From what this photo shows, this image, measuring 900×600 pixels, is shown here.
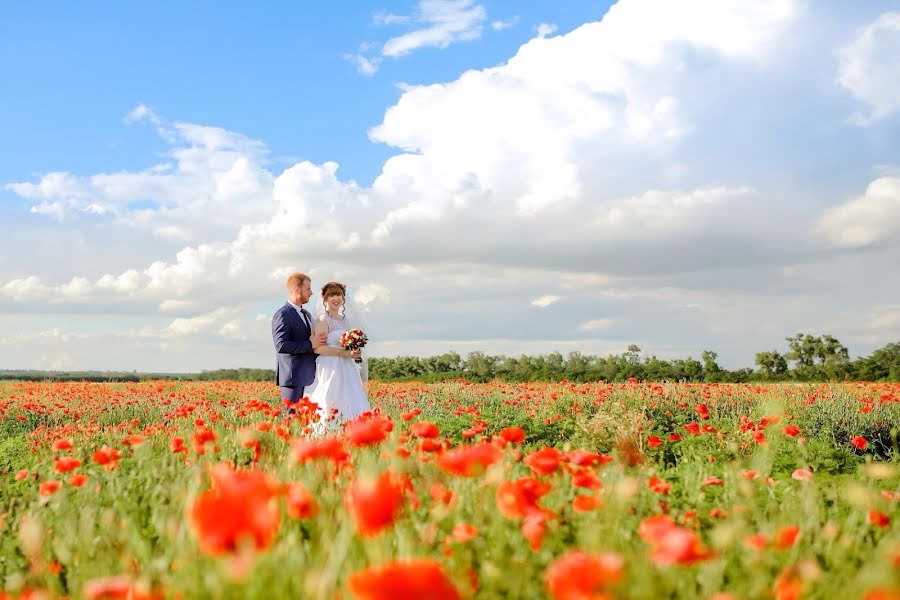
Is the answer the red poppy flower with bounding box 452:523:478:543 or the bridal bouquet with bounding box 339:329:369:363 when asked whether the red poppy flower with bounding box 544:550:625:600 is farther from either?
the bridal bouquet with bounding box 339:329:369:363

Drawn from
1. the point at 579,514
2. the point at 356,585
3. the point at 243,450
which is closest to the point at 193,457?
the point at 243,450

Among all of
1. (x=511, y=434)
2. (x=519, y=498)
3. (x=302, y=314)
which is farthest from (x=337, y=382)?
(x=519, y=498)

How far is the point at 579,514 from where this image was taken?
148 inches

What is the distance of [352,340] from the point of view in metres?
9.05

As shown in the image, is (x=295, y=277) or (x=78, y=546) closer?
(x=78, y=546)

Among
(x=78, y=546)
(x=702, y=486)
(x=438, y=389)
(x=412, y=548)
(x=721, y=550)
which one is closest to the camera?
(x=412, y=548)

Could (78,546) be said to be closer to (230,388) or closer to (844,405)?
(844,405)

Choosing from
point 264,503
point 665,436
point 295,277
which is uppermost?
point 295,277

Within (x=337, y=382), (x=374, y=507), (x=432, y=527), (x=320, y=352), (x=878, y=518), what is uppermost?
(x=320, y=352)

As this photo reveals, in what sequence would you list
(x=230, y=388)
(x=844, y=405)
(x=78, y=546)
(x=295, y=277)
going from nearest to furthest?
(x=78, y=546)
(x=295, y=277)
(x=844, y=405)
(x=230, y=388)

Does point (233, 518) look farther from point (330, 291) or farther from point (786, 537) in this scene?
point (330, 291)

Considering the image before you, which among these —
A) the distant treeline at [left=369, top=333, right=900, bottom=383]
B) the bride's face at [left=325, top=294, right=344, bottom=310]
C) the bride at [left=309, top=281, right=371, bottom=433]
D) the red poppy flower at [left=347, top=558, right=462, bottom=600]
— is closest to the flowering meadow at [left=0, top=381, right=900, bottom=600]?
the red poppy flower at [left=347, top=558, right=462, bottom=600]

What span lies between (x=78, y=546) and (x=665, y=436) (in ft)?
23.5

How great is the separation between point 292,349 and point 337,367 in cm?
67
